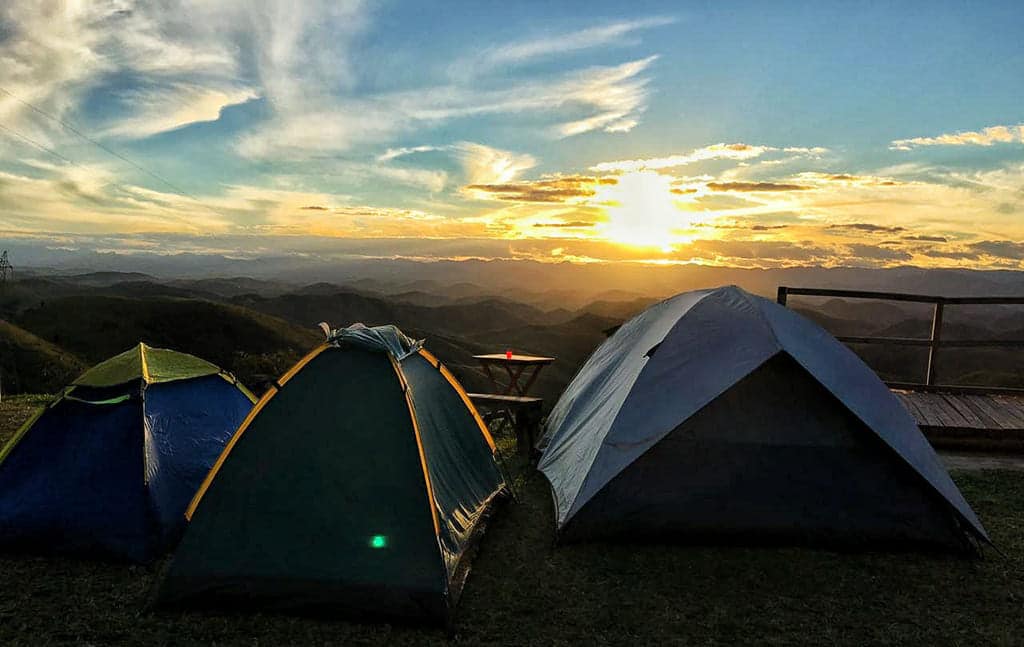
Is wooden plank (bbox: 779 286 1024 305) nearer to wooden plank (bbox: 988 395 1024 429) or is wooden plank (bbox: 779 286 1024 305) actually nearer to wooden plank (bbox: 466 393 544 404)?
wooden plank (bbox: 988 395 1024 429)

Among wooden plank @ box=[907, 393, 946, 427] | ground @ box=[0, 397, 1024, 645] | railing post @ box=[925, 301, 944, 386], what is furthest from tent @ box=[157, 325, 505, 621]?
railing post @ box=[925, 301, 944, 386]

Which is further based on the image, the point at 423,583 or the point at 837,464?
the point at 837,464

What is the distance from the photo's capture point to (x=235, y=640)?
183 inches

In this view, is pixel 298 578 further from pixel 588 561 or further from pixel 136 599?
pixel 588 561

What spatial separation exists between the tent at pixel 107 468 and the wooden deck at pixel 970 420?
10.7 metres

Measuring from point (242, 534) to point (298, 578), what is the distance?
599mm

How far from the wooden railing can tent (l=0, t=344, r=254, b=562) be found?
1055 centimetres

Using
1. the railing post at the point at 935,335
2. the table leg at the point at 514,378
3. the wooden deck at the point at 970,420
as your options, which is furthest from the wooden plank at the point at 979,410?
the table leg at the point at 514,378

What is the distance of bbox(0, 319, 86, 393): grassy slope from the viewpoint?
1273 inches

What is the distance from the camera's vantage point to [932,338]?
38.6ft

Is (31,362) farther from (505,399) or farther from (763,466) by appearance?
(763,466)

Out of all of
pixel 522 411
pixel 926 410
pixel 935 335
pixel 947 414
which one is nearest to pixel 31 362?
pixel 522 411

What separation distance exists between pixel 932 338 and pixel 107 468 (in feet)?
42.9

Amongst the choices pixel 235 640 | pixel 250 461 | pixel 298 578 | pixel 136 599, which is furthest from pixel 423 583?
pixel 136 599
